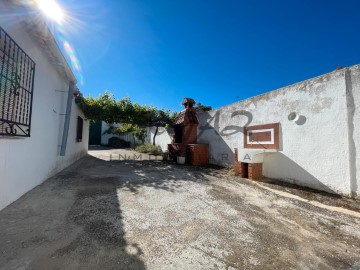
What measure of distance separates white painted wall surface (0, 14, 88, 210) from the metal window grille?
21 centimetres

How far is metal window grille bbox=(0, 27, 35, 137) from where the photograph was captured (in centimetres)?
296

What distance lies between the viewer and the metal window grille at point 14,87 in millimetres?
2961

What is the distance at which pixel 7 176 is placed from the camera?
10.4 ft

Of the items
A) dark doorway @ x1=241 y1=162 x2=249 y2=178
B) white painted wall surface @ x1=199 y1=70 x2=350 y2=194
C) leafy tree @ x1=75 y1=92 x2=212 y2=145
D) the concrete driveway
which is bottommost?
the concrete driveway

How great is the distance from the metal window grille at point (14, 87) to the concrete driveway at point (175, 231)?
4.93 ft

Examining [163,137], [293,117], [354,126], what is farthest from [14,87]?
[163,137]

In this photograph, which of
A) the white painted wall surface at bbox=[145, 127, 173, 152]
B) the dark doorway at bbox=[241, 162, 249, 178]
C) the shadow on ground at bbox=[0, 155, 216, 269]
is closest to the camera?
the shadow on ground at bbox=[0, 155, 216, 269]

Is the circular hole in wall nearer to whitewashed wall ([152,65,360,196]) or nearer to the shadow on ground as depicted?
whitewashed wall ([152,65,360,196])

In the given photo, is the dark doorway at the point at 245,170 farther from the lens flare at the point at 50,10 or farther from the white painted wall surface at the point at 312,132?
the lens flare at the point at 50,10

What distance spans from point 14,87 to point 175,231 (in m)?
3.77

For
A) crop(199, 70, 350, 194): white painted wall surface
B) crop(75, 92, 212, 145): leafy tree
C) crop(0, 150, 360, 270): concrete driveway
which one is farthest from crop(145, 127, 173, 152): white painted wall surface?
crop(0, 150, 360, 270): concrete driveway

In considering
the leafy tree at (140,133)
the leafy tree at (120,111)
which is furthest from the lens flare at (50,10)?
the leafy tree at (140,133)

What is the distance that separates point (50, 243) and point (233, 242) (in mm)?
2324

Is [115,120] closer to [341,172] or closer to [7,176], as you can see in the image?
[7,176]
